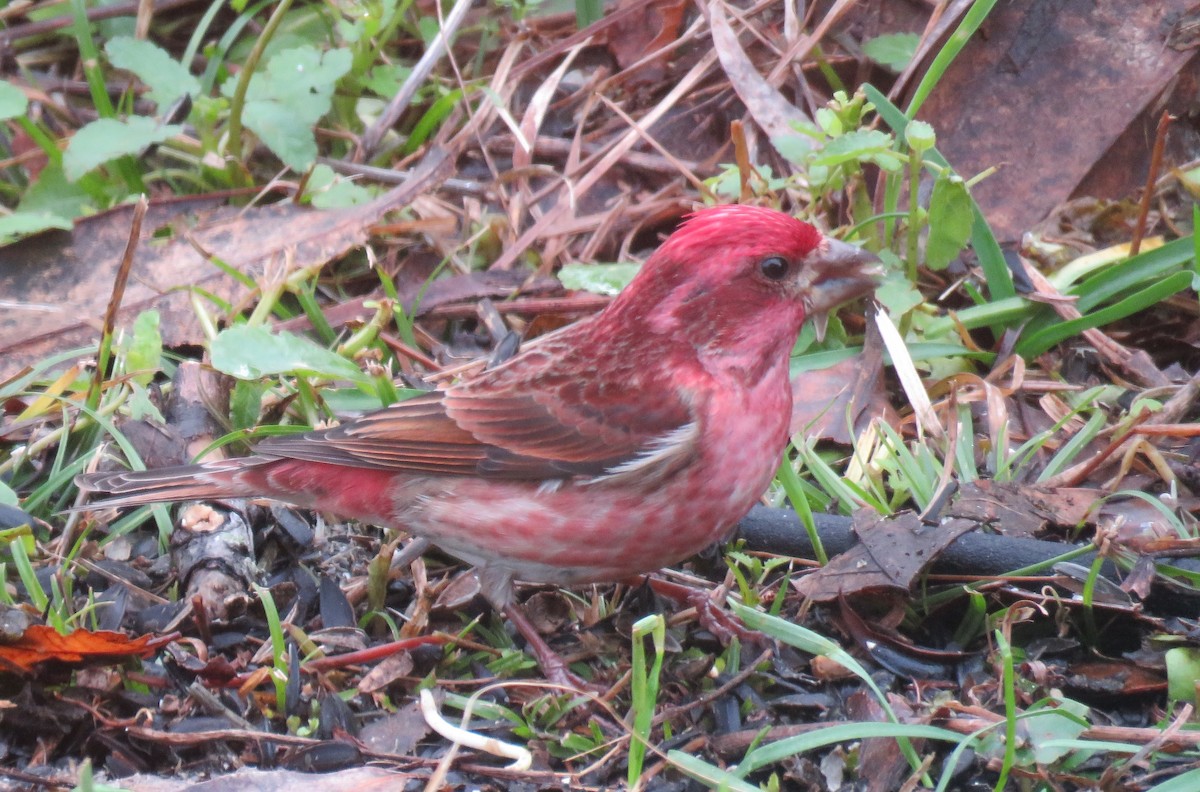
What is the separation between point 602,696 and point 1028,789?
1187mm

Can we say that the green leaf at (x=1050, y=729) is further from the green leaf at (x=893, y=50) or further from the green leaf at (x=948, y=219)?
the green leaf at (x=893, y=50)

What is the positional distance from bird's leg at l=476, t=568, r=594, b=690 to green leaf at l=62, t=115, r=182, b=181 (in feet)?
8.68

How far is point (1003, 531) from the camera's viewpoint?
408 centimetres

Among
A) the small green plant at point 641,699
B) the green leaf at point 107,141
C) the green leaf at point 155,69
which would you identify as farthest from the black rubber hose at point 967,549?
the green leaf at point 155,69

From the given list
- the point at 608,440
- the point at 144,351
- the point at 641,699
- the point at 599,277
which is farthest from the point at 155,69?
the point at 641,699

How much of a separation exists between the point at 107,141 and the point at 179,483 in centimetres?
209

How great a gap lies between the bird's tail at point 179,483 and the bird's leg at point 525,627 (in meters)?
0.81

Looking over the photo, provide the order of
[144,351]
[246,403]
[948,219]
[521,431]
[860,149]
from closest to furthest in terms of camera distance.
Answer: [521,431] < [860,149] < [948,219] < [246,403] < [144,351]

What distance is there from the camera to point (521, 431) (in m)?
4.23

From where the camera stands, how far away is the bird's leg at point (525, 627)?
3.90m

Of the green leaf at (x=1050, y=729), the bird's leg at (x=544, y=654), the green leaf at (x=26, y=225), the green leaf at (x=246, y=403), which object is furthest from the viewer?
the green leaf at (x=26, y=225)

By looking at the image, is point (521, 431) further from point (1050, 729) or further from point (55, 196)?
point (55, 196)

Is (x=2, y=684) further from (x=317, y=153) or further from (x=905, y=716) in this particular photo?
(x=317, y=153)

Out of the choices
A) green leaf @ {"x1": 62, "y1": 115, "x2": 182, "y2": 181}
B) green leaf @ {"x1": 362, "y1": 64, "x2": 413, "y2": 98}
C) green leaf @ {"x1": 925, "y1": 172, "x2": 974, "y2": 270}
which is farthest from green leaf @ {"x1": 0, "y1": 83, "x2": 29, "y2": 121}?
green leaf @ {"x1": 925, "y1": 172, "x2": 974, "y2": 270}
